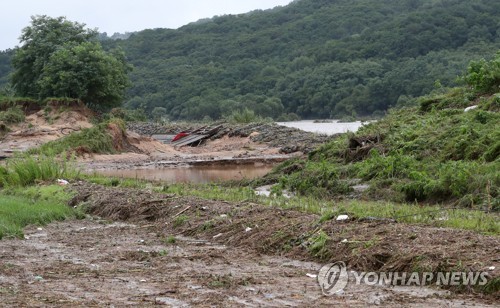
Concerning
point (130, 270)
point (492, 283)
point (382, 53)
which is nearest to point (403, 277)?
point (492, 283)

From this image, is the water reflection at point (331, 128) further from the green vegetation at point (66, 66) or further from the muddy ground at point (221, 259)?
the muddy ground at point (221, 259)

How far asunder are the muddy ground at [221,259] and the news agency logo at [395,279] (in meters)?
0.13

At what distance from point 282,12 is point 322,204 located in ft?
488

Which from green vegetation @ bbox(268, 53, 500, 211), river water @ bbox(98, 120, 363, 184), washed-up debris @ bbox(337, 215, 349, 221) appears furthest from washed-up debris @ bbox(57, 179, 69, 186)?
washed-up debris @ bbox(337, 215, 349, 221)

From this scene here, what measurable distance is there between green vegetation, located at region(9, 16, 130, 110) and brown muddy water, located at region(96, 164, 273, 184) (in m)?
19.4

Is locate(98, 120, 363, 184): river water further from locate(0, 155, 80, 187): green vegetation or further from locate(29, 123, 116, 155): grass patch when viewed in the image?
locate(0, 155, 80, 187): green vegetation

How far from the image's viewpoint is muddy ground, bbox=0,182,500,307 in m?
8.33

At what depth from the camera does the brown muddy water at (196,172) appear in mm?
30828

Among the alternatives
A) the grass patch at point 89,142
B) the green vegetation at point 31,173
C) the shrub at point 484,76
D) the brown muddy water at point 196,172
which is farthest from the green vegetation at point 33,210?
the grass patch at point 89,142

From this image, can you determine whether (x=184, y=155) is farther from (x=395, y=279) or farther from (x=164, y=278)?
(x=395, y=279)

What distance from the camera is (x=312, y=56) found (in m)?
119

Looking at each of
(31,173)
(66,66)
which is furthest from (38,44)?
(31,173)

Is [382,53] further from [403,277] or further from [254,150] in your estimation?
[403,277]

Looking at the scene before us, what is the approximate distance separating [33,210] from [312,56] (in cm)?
10528
